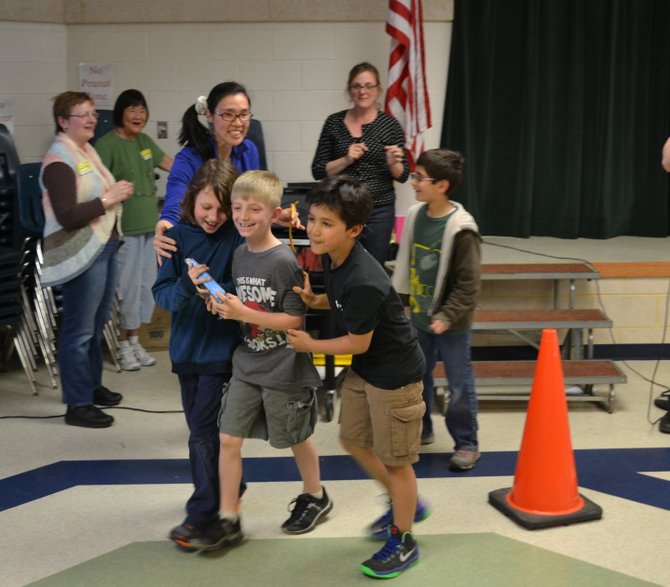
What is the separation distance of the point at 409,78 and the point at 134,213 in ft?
6.19

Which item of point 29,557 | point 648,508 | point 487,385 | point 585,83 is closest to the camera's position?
point 29,557

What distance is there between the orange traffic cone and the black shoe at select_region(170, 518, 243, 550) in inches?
39.8

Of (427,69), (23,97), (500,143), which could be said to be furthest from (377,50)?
(23,97)

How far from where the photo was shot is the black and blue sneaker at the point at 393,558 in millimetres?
3107

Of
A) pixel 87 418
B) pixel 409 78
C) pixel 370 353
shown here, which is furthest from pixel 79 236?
pixel 409 78

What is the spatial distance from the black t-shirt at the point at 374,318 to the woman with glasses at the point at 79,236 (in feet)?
5.82

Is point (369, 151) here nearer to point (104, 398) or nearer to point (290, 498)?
point (104, 398)

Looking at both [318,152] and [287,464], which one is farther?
[318,152]

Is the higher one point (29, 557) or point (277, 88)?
point (277, 88)

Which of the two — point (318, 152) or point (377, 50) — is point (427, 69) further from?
point (318, 152)

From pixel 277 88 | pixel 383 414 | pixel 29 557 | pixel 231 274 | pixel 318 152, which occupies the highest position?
→ pixel 277 88

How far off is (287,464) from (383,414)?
118cm

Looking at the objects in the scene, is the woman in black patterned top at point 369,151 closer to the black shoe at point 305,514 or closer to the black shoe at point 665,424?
the black shoe at point 665,424

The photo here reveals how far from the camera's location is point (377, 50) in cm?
638
